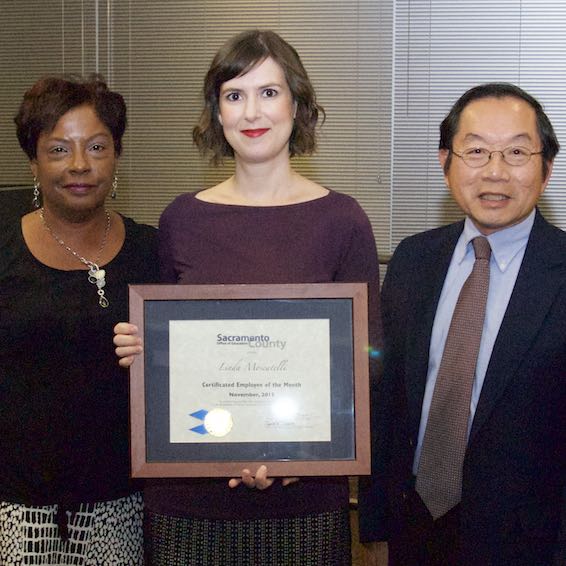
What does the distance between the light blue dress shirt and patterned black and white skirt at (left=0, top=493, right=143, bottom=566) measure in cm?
78

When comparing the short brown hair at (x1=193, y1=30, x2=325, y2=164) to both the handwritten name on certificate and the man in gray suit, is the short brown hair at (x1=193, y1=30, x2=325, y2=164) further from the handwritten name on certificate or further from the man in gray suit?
the handwritten name on certificate

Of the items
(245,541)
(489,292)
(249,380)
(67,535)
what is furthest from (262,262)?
(67,535)

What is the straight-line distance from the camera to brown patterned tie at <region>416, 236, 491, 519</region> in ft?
6.93

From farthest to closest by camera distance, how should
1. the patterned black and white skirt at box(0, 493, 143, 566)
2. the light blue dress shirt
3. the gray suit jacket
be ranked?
1. the patterned black and white skirt at box(0, 493, 143, 566)
2. the light blue dress shirt
3. the gray suit jacket

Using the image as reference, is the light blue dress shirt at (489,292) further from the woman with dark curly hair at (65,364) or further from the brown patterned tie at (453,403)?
the woman with dark curly hair at (65,364)

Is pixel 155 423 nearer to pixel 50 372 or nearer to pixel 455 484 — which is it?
pixel 50 372

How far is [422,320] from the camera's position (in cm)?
223

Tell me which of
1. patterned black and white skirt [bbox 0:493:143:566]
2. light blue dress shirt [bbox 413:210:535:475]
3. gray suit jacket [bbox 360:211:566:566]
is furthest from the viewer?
patterned black and white skirt [bbox 0:493:143:566]

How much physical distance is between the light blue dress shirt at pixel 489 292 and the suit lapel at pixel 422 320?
0.6 inches

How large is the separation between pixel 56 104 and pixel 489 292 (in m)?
1.18

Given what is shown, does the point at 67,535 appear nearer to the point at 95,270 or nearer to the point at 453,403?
the point at 95,270

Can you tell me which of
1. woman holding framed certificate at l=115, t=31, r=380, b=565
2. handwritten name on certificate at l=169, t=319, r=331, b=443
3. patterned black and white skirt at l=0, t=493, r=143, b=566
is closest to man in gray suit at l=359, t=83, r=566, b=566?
woman holding framed certificate at l=115, t=31, r=380, b=565

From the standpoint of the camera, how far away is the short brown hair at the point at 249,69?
2.22 m

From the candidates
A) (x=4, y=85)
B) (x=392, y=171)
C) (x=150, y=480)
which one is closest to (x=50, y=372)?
(x=150, y=480)
